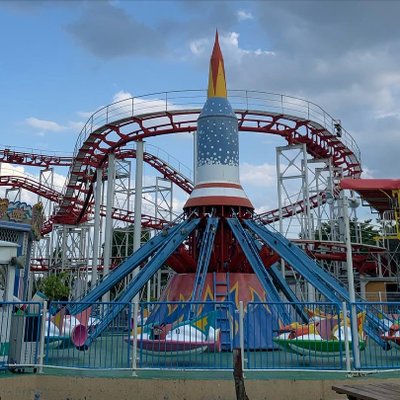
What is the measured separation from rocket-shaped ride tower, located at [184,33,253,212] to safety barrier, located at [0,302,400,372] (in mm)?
3884

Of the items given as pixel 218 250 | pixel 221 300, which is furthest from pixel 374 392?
pixel 218 250

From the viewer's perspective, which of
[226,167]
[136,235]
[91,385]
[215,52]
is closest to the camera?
[91,385]

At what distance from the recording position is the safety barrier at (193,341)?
779cm

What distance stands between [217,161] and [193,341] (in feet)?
19.3

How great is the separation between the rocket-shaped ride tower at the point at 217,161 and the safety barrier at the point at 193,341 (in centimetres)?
388

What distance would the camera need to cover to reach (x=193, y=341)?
816 cm

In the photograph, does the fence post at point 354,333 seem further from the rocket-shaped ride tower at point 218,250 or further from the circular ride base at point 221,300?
the rocket-shaped ride tower at point 218,250

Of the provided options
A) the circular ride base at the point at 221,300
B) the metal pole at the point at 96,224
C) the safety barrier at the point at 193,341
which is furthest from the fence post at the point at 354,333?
the metal pole at the point at 96,224

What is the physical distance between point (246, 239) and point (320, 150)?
1248 centimetres

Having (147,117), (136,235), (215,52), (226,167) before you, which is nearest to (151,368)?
(226,167)

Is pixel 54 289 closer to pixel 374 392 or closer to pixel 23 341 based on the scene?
pixel 23 341

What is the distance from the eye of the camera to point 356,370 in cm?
756

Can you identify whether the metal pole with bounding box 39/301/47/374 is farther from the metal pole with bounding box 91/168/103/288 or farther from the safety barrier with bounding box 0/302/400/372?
the metal pole with bounding box 91/168/103/288

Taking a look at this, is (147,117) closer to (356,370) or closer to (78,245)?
(356,370)
